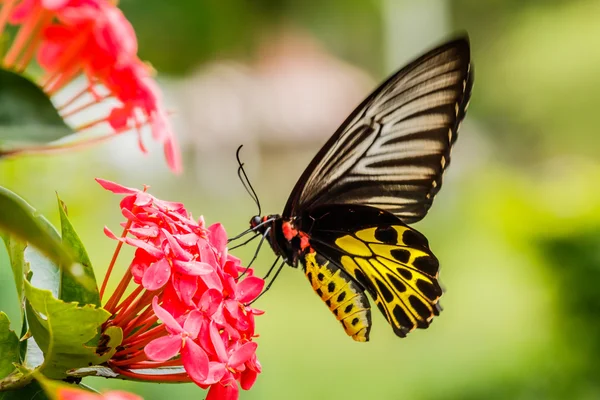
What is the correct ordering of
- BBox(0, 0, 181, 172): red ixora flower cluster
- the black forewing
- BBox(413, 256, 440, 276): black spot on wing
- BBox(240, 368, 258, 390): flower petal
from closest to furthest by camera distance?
1. BBox(0, 0, 181, 172): red ixora flower cluster
2. BBox(240, 368, 258, 390): flower petal
3. the black forewing
4. BBox(413, 256, 440, 276): black spot on wing

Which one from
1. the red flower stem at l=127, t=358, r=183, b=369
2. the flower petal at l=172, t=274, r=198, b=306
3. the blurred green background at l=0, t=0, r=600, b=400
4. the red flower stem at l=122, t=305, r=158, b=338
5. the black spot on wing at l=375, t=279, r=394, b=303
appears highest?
the flower petal at l=172, t=274, r=198, b=306

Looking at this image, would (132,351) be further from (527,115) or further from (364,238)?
(527,115)

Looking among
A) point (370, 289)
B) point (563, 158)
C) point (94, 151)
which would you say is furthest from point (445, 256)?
point (563, 158)

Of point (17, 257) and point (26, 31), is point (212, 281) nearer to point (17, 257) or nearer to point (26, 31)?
point (17, 257)

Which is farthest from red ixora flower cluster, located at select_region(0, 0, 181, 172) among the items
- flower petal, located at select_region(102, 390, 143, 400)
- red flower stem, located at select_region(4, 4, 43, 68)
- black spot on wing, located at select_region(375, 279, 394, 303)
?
black spot on wing, located at select_region(375, 279, 394, 303)

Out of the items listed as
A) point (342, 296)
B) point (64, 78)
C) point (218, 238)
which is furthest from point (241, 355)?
point (342, 296)

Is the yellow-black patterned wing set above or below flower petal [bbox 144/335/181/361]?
below

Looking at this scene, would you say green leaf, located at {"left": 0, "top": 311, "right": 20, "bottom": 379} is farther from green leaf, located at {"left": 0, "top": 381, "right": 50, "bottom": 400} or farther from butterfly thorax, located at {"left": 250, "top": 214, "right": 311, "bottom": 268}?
butterfly thorax, located at {"left": 250, "top": 214, "right": 311, "bottom": 268}
